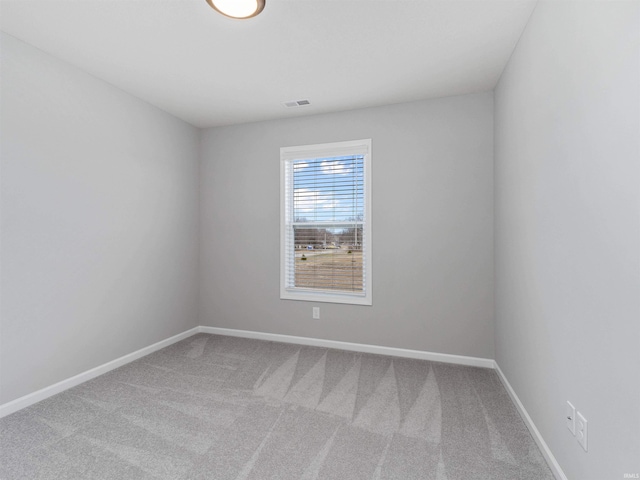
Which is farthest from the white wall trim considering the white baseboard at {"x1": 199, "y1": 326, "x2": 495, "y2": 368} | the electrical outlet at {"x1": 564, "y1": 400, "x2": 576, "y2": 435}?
the white baseboard at {"x1": 199, "y1": 326, "x2": 495, "y2": 368}

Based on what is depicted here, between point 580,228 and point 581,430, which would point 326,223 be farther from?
point 581,430

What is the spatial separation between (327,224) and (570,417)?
8.47ft

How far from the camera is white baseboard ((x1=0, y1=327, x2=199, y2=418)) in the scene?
218cm

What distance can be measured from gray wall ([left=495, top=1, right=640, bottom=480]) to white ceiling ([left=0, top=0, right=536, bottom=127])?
43cm

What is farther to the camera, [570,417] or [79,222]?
[79,222]

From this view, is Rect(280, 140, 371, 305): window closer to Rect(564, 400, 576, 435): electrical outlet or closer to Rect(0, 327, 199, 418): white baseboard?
Rect(0, 327, 199, 418): white baseboard

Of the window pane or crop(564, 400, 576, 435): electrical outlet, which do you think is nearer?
crop(564, 400, 576, 435): electrical outlet

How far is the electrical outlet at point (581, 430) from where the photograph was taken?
1329 mm

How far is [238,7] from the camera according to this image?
179cm

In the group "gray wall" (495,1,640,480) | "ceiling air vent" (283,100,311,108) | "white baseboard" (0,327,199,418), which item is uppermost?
"ceiling air vent" (283,100,311,108)

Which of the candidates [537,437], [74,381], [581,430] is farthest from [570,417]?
[74,381]

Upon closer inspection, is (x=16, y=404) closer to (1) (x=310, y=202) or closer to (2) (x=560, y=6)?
(1) (x=310, y=202)

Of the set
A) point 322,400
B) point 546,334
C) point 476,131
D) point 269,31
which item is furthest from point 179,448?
point 476,131

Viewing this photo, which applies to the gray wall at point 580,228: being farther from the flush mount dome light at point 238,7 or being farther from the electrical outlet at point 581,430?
the flush mount dome light at point 238,7
